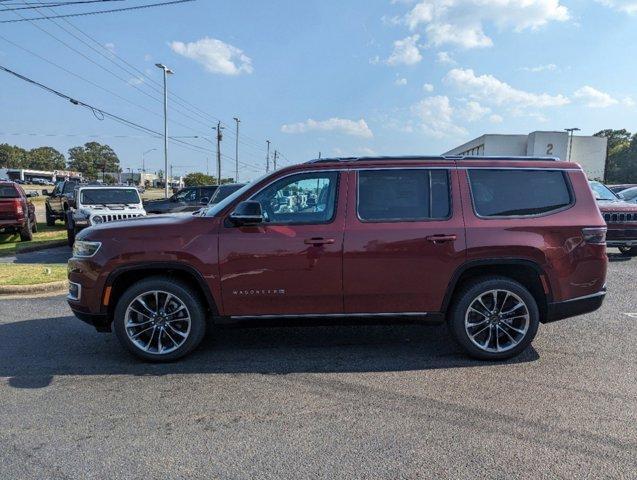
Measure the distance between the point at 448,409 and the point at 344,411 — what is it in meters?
0.79

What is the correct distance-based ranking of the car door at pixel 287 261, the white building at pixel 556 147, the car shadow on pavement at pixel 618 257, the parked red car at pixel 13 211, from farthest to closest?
the white building at pixel 556 147 < the parked red car at pixel 13 211 < the car shadow on pavement at pixel 618 257 < the car door at pixel 287 261

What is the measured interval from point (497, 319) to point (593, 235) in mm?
1223

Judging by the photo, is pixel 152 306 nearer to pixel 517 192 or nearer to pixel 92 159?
pixel 517 192

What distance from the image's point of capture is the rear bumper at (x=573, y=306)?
458cm

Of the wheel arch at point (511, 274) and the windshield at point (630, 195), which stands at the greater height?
the windshield at point (630, 195)

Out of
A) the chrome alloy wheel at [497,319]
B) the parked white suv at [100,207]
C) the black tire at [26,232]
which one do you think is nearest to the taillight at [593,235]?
the chrome alloy wheel at [497,319]

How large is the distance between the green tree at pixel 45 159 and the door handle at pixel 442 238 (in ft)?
462

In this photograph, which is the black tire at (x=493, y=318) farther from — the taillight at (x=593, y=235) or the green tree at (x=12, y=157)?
the green tree at (x=12, y=157)

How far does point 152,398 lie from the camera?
382 cm

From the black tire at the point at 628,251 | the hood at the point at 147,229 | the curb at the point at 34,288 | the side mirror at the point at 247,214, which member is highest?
the side mirror at the point at 247,214

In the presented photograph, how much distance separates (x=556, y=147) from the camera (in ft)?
136

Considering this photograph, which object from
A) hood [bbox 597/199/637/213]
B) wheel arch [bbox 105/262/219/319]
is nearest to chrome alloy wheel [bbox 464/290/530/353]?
wheel arch [bbox 105/262/219/319]

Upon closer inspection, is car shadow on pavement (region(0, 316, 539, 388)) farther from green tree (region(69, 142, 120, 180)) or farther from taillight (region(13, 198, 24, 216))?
green tree (region(69, 142, 120, 180))

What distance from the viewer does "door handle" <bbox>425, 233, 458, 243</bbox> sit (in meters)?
4.42
